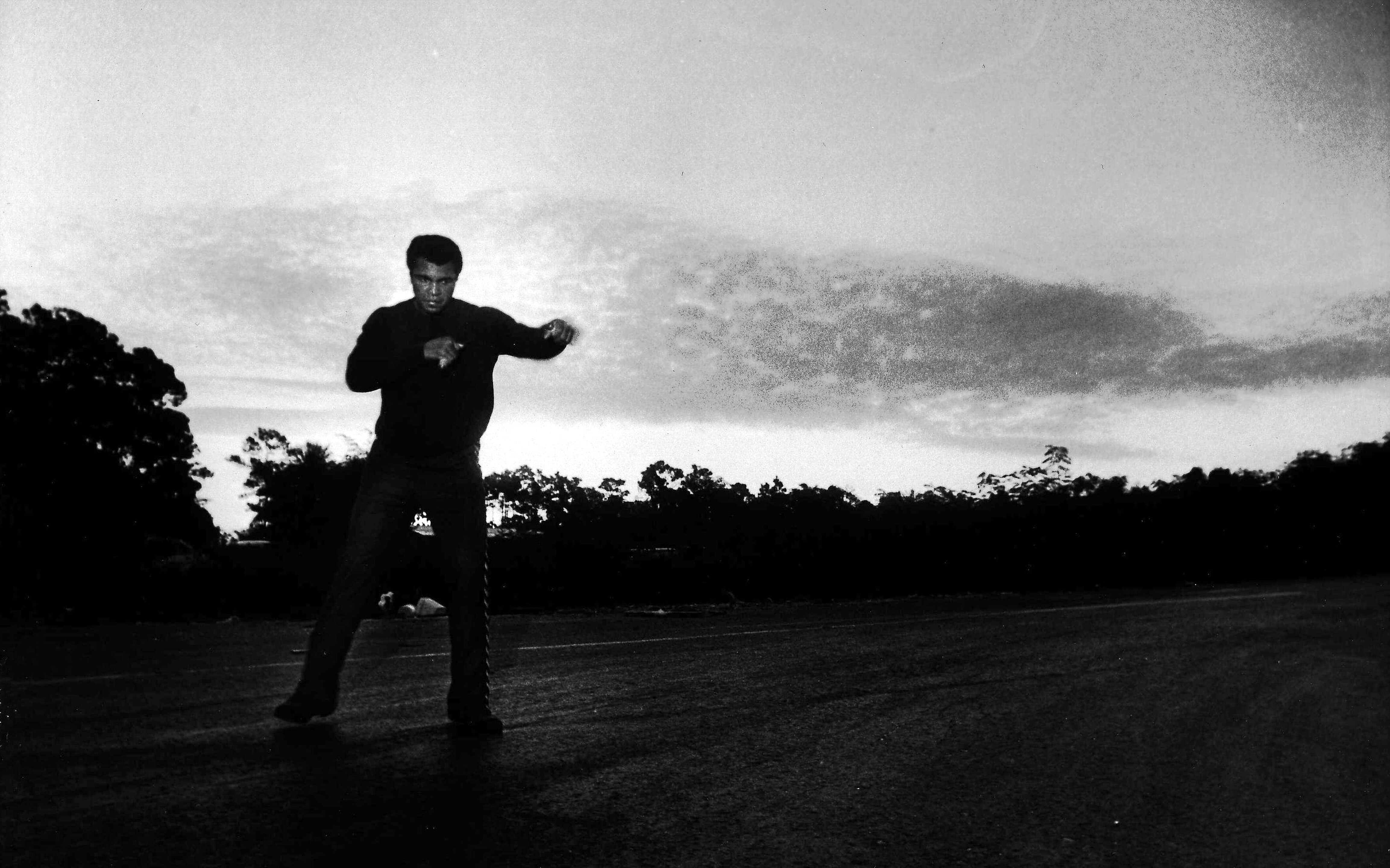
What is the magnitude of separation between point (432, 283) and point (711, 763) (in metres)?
2.09

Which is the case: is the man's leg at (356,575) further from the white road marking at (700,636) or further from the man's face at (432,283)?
the white road marking at (700,636)

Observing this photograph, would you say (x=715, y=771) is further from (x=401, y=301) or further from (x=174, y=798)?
(x=401, y=301)

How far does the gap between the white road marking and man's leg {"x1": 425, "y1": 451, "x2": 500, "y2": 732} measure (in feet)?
8.47

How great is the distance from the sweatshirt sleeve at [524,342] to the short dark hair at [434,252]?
0.28m

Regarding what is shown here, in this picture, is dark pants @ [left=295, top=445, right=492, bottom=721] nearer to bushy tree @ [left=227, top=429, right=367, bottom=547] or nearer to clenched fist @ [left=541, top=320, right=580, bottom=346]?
clenched fist @ [left=541, top=320, right=580, bottom=346]

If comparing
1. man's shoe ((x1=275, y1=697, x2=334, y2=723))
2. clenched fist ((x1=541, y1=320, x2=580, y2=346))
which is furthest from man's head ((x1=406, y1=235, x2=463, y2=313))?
man's shoe ((x1=275, y1=697, x2=334, y2=723))

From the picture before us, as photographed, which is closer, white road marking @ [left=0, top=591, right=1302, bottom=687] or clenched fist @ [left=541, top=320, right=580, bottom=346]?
clenched fist @ [left=541, top=320, right=580, bottom=346]

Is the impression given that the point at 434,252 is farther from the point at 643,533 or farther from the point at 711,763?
the point at 643,533

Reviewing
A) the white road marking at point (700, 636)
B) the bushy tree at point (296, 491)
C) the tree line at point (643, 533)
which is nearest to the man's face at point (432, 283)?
the white road marking at point (700, 636)

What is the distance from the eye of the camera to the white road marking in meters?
5.96

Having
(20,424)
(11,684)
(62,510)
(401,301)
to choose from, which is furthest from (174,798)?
(20,424)

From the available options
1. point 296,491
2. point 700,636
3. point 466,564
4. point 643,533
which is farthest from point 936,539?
point 296,491

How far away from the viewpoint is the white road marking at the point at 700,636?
19.6 feet

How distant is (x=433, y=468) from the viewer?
175 inches
